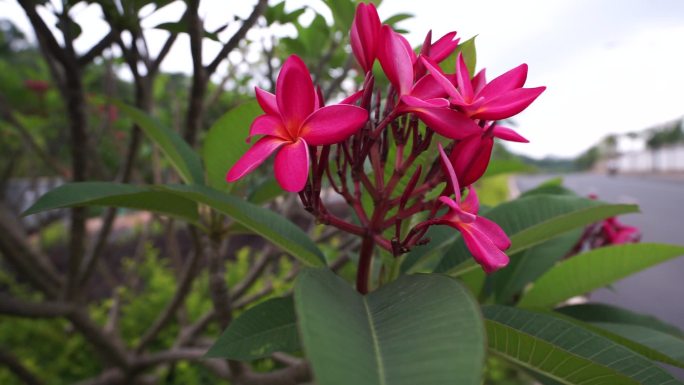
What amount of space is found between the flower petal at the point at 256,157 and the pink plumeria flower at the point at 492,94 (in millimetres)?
176

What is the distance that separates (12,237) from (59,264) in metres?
4.47

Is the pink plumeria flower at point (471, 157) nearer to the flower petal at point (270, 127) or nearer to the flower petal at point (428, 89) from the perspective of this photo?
the flower petal at point (428, 89)

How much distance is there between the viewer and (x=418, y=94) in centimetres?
51

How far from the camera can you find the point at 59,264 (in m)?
5.20

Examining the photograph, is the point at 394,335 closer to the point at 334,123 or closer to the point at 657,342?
the point at 334,123

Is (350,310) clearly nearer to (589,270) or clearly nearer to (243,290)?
(589,270)

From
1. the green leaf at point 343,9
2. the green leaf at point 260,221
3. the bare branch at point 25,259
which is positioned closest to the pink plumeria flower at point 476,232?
the green leaf at point 260,221

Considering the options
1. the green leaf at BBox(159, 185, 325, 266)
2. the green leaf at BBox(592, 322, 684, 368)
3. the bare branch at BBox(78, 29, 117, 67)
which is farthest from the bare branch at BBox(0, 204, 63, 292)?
the green leaf at BBox(592, 322, 684, 368)

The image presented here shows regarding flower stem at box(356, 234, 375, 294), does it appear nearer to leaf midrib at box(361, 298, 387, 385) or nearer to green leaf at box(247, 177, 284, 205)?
leaf midrib at box(361, 298, 387, 385)

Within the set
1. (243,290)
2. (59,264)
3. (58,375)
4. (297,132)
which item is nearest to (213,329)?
(58,375)

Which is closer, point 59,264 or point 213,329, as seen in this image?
point 213,329

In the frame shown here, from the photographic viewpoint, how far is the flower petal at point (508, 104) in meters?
0.48

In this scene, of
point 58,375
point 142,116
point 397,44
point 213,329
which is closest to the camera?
point 397,44

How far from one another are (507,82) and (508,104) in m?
0.04
